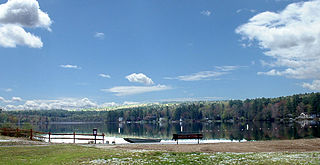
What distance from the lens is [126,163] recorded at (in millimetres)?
21359

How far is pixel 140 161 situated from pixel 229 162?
6578 millimetres

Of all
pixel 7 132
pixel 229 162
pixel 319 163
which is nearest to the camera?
pixel 319 163

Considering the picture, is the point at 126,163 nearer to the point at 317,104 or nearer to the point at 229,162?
the point at 229,162

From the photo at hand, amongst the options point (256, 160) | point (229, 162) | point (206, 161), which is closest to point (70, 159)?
point (206, 161)

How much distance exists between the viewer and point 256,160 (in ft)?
73.0

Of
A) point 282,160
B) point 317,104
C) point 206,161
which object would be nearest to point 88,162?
point 206,161

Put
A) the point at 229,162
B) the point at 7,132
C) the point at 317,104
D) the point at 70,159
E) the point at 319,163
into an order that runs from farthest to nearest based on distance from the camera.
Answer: the point at 317,104, the point at 7,132, the point at 70,159, the point at 229,162, the point at 319,163

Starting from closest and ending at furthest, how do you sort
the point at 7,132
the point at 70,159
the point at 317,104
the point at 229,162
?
1. the point at 229,162
2. the point at 70,159
3. the point at 7,132
4. the point at 317,104

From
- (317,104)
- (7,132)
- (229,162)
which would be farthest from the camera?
(317,104)

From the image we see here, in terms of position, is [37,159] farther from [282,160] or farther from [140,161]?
[282,160]

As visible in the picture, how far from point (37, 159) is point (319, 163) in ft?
67.6

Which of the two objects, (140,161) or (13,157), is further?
(13,157)

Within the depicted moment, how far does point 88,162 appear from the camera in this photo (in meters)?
21.9

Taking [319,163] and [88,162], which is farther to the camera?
[88,162]
